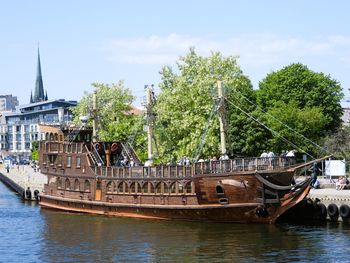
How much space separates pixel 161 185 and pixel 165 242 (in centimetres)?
914

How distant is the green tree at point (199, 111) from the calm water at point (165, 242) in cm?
1792

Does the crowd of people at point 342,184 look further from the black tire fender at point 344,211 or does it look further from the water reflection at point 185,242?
the water reflection at point 185,242

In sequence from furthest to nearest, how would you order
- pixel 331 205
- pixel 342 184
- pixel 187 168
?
1. pixel 342 184
2. pixel 187 168
3. pixel 331 205

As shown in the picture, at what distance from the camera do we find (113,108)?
283 ft

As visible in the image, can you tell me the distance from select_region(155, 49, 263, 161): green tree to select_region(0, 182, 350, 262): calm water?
17921mm

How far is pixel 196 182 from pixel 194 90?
22.8 metres

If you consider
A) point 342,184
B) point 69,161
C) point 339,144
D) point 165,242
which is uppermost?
point 339,144

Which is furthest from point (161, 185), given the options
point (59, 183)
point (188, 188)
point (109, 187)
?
point (59, 183)

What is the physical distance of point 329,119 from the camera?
77438 millimetres

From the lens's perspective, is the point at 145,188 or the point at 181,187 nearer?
the point at 181,187

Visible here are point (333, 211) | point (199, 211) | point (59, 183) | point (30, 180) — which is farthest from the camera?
point (30, 180)

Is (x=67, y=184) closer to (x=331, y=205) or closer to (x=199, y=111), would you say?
(x=199, y=111)

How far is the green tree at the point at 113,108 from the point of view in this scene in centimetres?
8050

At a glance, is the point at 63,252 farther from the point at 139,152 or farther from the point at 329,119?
the point at 329,119
